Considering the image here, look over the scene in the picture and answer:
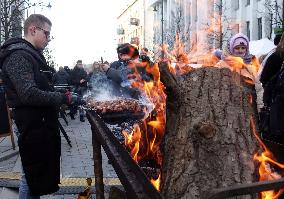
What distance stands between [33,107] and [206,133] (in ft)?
6.08

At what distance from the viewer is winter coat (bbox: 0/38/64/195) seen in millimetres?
4055

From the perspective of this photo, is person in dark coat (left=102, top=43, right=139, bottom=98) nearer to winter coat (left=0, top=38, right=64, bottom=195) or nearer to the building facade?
winter coat (left=0, top=38, right=64, bottom=195)

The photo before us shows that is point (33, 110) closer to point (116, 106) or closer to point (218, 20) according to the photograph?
point (116, 106)

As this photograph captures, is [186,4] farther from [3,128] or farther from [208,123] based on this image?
[208,123]

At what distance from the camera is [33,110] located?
4207 mm

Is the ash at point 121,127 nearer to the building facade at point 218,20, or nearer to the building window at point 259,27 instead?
the building facade at point 218,20

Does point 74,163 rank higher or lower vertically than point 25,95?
lower

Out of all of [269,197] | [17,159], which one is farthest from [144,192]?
[17,159]

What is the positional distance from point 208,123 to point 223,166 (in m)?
0.35

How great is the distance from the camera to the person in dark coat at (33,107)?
4.06 meters

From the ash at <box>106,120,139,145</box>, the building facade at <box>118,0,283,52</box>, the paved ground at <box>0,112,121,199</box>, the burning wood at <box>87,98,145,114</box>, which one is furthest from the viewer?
the building facade at <box>118,0,283,52</box>

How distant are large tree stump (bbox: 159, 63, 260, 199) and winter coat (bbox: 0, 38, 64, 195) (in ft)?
4.47

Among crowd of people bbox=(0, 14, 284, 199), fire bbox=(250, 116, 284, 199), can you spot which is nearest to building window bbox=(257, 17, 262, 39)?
crowd of people bbox=(0, 14, 284, 199)

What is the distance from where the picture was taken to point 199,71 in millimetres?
3600
